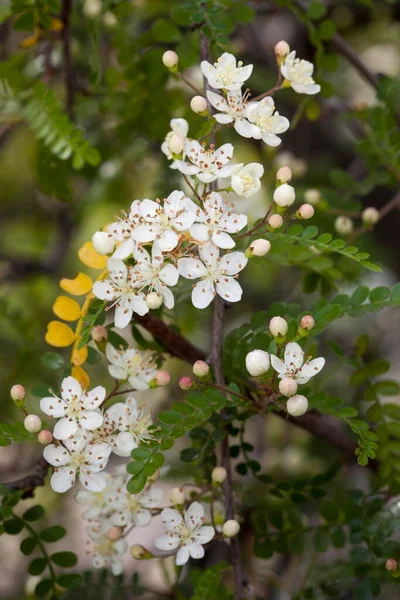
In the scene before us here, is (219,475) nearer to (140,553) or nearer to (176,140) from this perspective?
(140,553)

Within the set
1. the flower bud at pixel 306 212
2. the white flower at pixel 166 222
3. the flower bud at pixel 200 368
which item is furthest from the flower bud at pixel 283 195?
the flower bud at pixel 200 368

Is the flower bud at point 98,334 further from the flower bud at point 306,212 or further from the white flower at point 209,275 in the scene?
the flower bud at point 306,212

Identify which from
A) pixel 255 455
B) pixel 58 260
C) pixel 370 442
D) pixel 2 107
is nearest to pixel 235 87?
pixel 370 442

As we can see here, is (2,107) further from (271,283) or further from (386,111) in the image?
(271,283)

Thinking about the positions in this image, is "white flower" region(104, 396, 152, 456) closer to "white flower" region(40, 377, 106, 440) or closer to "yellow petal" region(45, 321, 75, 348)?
"white flower" region(40, 377, 106, 440)

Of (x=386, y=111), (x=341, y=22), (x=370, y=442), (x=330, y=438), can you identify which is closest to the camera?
(x=370, y=442)
